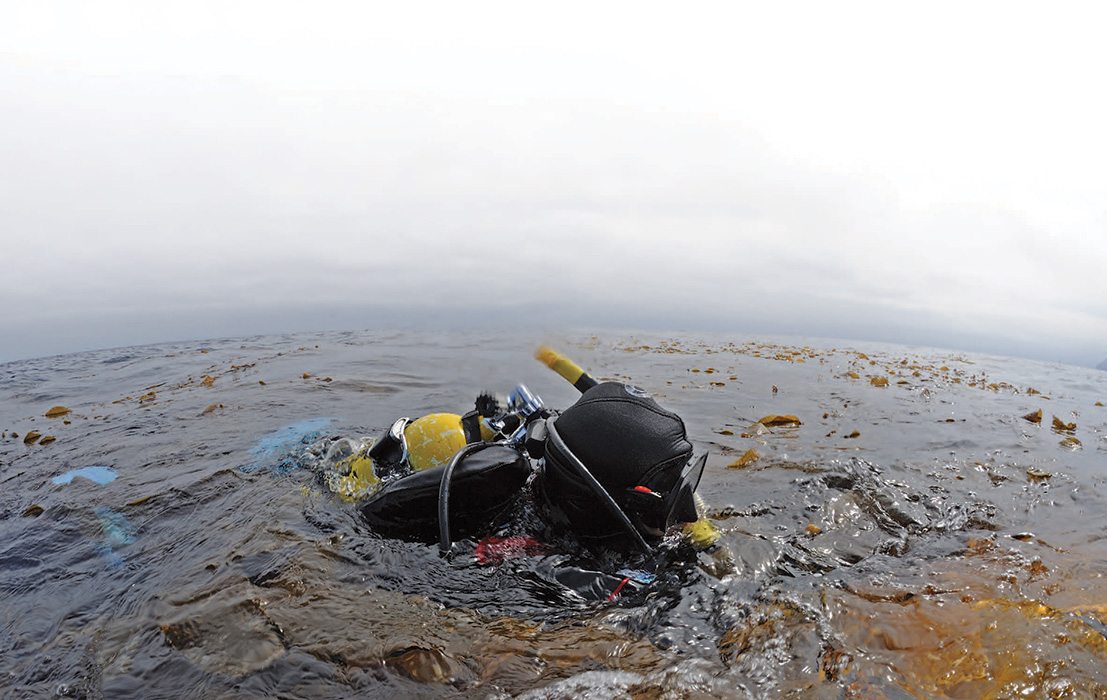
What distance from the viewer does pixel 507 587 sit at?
3.01 m

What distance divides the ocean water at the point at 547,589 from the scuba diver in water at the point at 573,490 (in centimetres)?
20

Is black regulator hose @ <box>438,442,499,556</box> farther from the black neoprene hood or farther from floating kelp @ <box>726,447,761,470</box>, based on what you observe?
floating kelp @ <box>726,447,761,470</box>

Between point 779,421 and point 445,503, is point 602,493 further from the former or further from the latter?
point 779,421

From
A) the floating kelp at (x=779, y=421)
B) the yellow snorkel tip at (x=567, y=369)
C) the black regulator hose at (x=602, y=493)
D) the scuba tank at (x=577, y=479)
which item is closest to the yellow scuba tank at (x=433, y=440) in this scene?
the scuba tank at (x=577, y=479)

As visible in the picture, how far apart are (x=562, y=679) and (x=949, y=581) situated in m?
2.50

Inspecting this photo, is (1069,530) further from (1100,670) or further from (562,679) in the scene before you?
(562,679)

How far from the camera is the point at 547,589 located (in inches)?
117

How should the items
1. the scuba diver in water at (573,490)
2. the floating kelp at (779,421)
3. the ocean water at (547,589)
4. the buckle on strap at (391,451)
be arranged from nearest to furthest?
the ocean water at (547,589), the scuba diver in water at (573,490), the buckle on strap at (391,451), the floating kelp at (779,421)

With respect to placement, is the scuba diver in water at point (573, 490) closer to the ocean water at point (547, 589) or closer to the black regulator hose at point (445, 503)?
the black regulator hose at point (445, 503)

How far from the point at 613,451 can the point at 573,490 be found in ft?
1.20

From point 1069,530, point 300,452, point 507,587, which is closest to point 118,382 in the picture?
point 300,452

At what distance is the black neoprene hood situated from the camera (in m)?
2.98

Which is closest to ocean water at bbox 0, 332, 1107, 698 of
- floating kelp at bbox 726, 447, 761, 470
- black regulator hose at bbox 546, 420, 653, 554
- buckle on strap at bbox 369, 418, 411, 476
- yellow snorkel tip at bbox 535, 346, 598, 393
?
floating kelp at bbox 726, 447, 761, 470

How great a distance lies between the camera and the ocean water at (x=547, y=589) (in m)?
2.13
